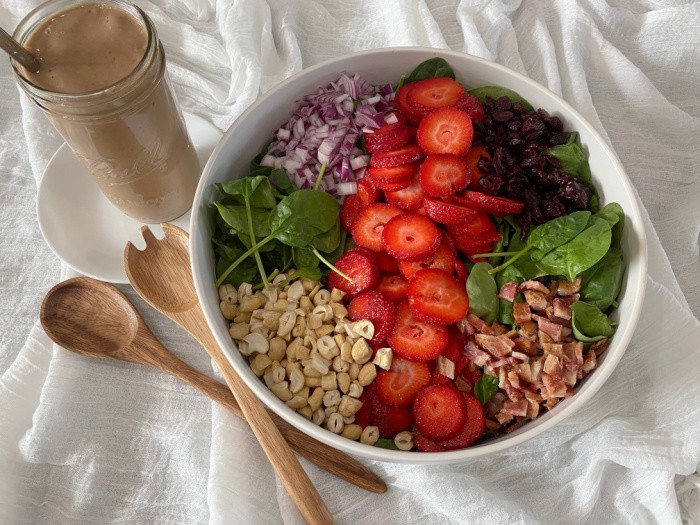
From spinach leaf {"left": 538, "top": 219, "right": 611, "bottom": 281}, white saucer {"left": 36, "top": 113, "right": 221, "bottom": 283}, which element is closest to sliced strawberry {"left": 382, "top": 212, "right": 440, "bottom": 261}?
spinach leaf {"left": 538, "top": 219, "right": 611, "bottom": 281}

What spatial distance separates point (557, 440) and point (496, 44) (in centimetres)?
102

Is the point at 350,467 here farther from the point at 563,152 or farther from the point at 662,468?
the point at 563,152

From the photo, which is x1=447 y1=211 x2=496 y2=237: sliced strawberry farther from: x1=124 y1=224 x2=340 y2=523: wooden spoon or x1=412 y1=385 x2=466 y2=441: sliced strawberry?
x1=124 y1=224 x2=340 y2=523: wooden spoon

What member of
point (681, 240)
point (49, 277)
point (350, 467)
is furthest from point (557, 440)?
point (49, 277)

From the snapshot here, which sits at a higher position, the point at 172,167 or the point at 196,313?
the point at 172,167

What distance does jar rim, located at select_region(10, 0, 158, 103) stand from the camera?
119 cm

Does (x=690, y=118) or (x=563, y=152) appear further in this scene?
(x=690, y=118)

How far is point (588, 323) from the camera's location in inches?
52.5

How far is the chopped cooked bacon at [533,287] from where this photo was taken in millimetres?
1355

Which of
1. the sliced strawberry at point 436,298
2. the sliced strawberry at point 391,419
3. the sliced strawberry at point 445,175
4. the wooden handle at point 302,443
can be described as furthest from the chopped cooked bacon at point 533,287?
the wooden handle at point 302,443

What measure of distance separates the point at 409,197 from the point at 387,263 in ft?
0.49

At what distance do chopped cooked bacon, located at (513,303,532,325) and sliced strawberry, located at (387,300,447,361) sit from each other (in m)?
0.14

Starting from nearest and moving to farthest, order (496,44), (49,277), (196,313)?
(196,313) < (49,277) < (496,44)

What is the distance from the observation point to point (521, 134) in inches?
56.9
